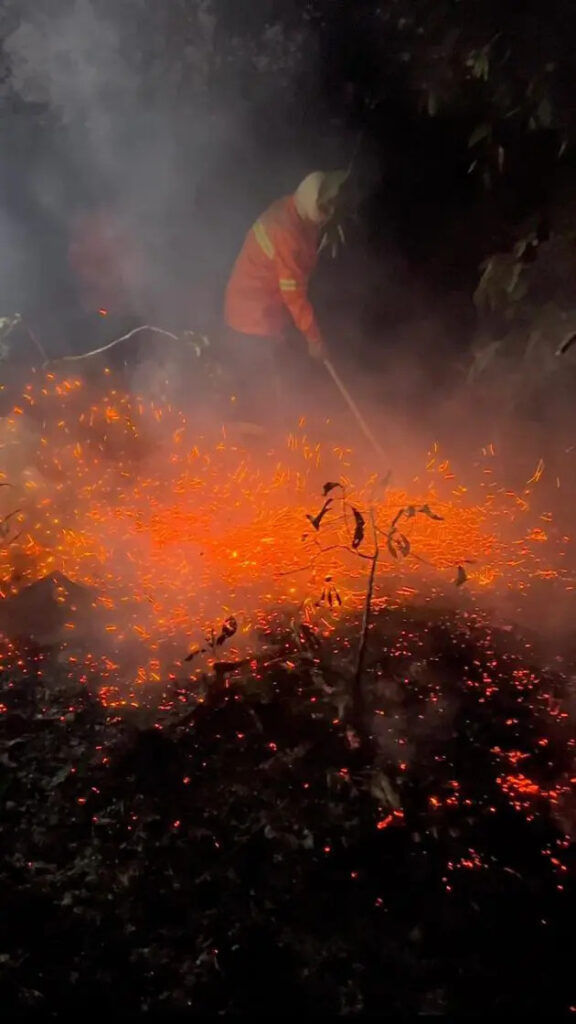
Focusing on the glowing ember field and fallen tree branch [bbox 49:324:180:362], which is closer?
the glowing ember field

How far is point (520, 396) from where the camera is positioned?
609 centimetres

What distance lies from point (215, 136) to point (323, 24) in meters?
1.37

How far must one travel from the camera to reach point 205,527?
186 inches

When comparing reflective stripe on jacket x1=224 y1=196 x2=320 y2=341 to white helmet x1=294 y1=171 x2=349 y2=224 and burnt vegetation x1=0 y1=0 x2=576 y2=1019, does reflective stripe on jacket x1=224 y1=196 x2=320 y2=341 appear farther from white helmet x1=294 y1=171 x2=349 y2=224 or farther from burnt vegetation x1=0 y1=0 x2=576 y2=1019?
burnt vegetation x1=0 y1=0 x2=576 y2=1019

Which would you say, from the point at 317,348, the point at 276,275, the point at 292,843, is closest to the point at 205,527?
the point at 317,348

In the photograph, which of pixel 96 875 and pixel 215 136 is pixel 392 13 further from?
pixel 96 875

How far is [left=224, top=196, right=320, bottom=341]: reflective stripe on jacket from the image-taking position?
248 inches

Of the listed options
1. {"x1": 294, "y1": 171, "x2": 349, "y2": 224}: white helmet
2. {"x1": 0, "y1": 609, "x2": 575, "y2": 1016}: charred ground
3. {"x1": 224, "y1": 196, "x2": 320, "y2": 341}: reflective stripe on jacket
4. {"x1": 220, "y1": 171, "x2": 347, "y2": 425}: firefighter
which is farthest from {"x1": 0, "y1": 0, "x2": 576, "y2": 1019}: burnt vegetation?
{"x1": 224, "y1": 196, "x2": 320, "y2": 341}: reflective stripe on jacket

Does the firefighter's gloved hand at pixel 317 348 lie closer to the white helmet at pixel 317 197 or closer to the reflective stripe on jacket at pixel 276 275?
the reflective stripe on jacket at pixel 276 275

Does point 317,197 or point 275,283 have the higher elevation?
point 317,197

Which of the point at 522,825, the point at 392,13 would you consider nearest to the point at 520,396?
the point at 392,13

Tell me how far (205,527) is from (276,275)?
3.00m

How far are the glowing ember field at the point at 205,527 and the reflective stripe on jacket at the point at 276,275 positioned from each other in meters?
1.22

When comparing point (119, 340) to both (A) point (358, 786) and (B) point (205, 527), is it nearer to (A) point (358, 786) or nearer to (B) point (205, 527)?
(B) point (205, 527)
